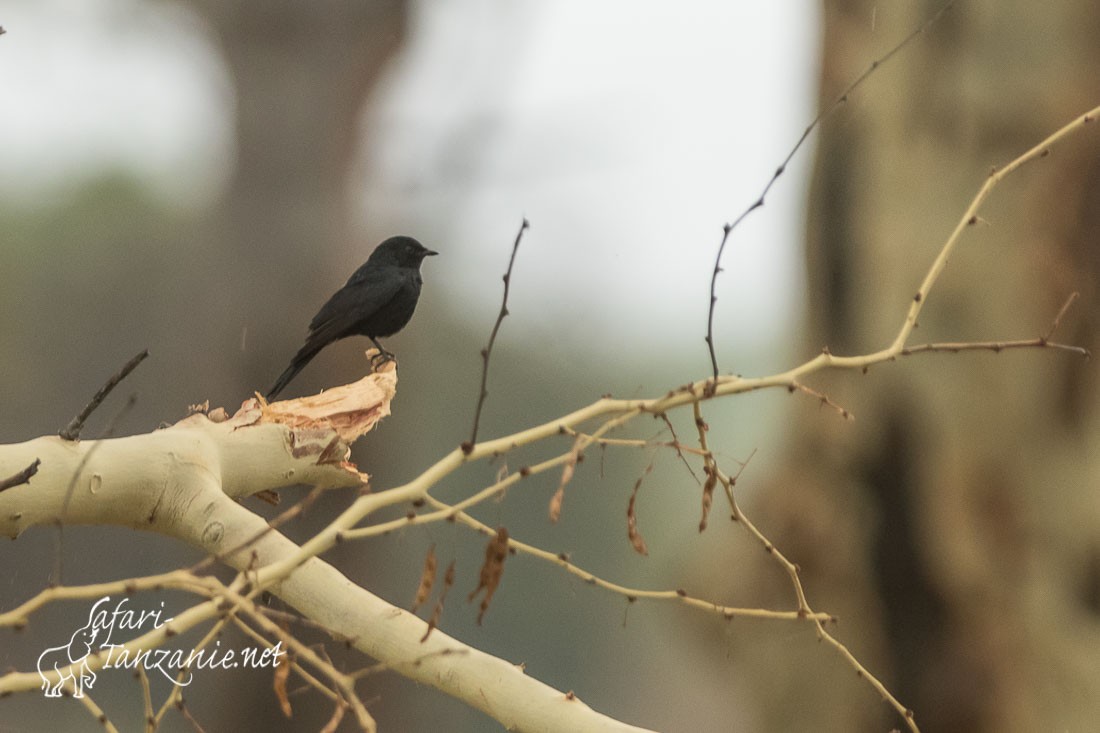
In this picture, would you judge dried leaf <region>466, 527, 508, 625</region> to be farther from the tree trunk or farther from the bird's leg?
the tree trunk

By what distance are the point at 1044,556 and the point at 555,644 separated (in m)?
5.45

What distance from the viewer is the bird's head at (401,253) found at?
1985mm

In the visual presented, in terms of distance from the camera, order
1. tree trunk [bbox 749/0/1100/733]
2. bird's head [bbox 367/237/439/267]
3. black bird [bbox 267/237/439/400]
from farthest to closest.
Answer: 1. tree trunk [bbox 749/0/1100/733]
2. bird's head [bbox 367/237/439/267]
3. black bird [bbox 267/237/439/400]

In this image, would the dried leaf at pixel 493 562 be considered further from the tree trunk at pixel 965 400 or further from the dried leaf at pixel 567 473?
the tree trunk at pixel 965 400

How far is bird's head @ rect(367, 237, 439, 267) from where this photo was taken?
1.99 metres

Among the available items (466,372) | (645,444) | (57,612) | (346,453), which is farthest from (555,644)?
(645,444)

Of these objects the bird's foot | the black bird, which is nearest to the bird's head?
the black bird

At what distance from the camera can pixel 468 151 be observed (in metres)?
4.02

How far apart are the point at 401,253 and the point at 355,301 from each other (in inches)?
8.7

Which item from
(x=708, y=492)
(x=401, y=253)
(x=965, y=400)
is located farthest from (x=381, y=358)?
(x=965, y=400)

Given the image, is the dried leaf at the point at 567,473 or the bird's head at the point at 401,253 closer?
the dried leaf at the point at 567,473

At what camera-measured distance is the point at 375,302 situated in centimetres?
183

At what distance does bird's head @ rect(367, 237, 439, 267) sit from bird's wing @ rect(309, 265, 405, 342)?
5 centimetres

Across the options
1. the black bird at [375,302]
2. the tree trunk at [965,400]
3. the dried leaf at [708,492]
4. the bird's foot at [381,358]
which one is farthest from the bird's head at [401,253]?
the tree trunk at [965,400]
